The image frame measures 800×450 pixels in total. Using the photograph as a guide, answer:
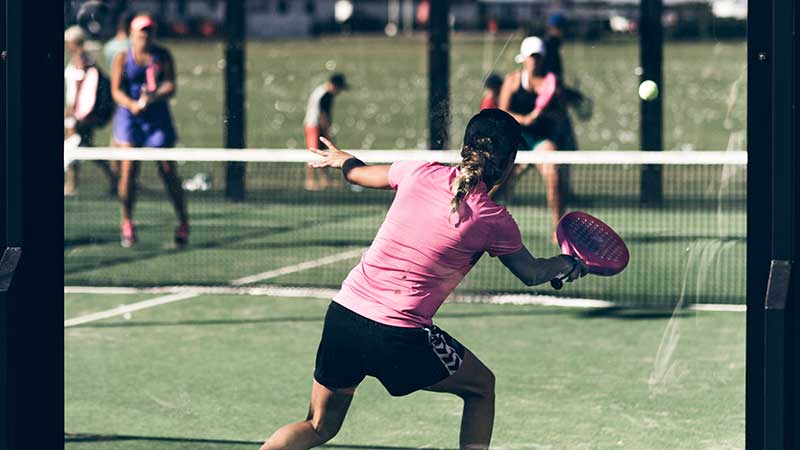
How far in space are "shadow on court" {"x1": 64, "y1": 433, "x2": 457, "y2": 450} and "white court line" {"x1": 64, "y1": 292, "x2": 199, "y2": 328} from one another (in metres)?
2.69

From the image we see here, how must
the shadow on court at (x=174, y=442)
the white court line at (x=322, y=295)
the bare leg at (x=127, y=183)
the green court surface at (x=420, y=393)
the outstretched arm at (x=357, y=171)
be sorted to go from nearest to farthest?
1. the outstretched arm at (x=357, y=171)
2. the shadow on court at (x=174, y=442)
3. the green court surface at (x=420, y=393)
4. the white court line at (x=322, y=295)
5. the bare leg at (x=127, y=183)

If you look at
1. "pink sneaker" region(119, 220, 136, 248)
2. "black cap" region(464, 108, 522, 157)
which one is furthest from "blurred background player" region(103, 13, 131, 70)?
"black cap" region(464, 108, 522, 157)

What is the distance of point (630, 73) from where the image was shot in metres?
40.8

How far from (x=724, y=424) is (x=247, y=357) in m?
2.70

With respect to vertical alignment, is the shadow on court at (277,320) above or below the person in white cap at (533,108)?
below

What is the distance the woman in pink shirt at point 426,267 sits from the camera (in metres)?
5.02

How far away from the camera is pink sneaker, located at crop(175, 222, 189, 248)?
12.2m

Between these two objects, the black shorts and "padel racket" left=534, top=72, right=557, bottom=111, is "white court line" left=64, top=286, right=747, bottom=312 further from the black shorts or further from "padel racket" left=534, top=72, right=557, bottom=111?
the black shorts
